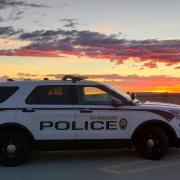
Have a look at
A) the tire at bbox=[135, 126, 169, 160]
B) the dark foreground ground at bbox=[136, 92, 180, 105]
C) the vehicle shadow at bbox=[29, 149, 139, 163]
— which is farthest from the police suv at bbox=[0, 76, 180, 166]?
the dark foreground ground at bbox=[136, 92, 180, 105]

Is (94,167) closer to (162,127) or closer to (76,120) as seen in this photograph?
(76,120)

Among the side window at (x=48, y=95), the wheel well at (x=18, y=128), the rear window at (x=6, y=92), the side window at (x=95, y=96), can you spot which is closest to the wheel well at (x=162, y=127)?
the side window at (x=95, y=96)

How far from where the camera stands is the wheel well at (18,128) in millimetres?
10625

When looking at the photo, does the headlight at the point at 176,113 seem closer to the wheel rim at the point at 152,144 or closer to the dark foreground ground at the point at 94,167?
the wheel rim at the point at 152,144

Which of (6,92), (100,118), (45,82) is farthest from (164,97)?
(6,92)

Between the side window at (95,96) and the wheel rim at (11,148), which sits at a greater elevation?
the side window at (95,96)

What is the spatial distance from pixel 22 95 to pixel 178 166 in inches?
140

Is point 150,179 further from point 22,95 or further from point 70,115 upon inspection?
point 22,95

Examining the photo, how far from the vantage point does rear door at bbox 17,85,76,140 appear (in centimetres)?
1069

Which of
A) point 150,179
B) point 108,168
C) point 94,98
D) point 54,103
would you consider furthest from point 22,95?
point 150,179

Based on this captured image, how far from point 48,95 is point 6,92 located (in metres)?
0.89

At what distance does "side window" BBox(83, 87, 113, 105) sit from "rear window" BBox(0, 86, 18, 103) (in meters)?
1.50

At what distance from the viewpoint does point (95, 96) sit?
11094 millimetres

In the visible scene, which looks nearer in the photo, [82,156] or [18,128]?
[18,128]
